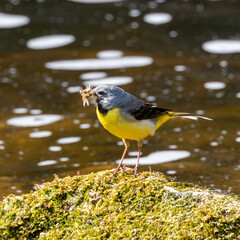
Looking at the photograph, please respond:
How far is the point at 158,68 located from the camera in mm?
13734

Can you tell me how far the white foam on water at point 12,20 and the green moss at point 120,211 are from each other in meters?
11.1

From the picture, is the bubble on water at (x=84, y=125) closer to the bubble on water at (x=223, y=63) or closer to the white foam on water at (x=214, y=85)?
the white foam on water at (x=214, y=85)

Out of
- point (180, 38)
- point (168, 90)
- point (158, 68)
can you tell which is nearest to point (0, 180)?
point (168, 90)

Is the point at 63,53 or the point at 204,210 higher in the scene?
the point at 204,210

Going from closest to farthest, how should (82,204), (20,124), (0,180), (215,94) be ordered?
(82,204) → (0,180) → (20,124) → (215,94)

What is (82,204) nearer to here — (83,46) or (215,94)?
(215,94)

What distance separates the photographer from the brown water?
9.10 m

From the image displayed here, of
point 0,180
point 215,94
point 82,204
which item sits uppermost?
point 82,204

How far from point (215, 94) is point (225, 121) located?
153 centimetres

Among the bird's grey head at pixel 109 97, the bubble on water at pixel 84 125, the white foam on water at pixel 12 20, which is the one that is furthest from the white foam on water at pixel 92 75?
the bird's grey head at pixel 109 97

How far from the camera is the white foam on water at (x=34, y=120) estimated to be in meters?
10.9

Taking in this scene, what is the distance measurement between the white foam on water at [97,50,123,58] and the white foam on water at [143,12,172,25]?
2.22 metres

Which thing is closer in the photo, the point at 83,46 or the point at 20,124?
the point at 20,124

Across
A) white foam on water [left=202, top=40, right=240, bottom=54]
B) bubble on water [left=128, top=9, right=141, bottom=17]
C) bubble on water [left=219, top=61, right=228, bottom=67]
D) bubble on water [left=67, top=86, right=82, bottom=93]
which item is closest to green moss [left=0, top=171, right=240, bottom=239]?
bubble on water [left=67, top=86, right=82, bottom=93]
